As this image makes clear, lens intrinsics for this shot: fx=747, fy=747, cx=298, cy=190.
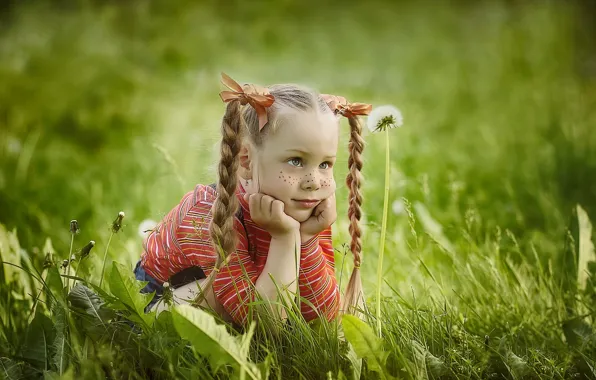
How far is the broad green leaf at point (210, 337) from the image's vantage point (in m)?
1.49

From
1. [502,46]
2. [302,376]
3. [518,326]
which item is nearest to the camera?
[302,376]

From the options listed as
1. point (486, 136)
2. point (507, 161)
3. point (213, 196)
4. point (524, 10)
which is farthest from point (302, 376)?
point (524, 10)

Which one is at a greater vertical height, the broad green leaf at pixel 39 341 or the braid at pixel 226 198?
the braid at pixel 226 198

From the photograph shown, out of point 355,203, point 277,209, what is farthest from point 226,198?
point 355,203

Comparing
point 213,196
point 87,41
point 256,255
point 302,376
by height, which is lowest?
point 302,376

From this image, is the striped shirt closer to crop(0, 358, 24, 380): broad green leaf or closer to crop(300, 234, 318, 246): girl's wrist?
crop(300, 234, 318, 246): girl's wrist

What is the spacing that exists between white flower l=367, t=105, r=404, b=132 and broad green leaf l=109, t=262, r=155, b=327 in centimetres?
64

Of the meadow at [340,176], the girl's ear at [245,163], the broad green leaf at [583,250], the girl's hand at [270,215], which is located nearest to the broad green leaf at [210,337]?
the meadow at [340,176]

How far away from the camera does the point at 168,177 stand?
3311 millimetres

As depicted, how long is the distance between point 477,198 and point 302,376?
6.20 feet

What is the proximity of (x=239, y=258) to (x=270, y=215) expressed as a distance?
15 centimetres

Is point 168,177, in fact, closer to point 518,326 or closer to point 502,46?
point 518,326

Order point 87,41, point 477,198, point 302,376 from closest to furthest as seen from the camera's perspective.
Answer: point 302,376 → point 477,198 → point 87,41

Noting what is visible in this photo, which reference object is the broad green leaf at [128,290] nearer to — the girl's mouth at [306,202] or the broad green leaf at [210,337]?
the broad green leaf at [210,337]
